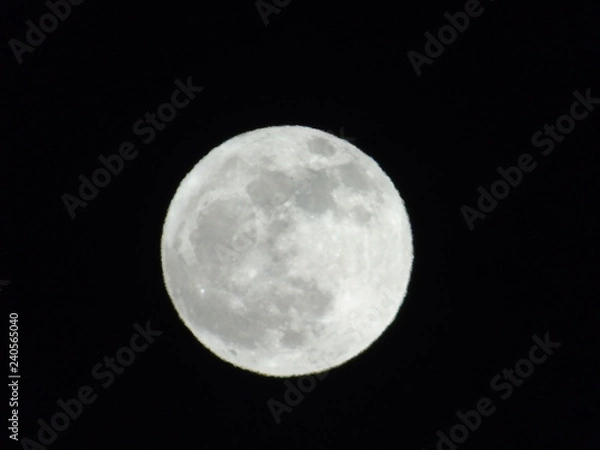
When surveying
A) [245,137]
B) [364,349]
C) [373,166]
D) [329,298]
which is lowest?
[364,349]

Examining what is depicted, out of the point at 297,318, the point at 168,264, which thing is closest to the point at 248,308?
the point at 297,318

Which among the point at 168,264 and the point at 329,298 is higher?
the point at 168,264

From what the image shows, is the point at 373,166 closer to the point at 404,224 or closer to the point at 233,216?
the point at 404,224

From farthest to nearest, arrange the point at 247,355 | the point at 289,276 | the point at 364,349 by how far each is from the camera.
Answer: the point at 364,349
the point at 247,355
the point at 289,276

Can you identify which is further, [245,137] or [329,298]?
[245,137]

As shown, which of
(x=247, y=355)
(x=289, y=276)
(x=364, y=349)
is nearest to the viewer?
(x=289, y=276)

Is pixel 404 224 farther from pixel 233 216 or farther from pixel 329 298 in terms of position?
pixel 233 216
